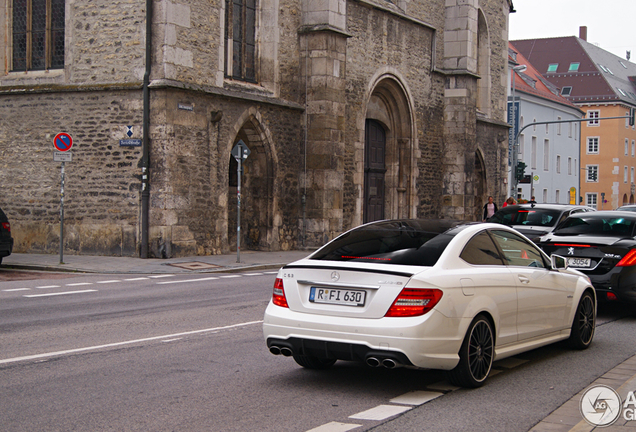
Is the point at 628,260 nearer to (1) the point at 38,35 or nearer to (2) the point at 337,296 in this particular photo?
(2) the point at 337,296

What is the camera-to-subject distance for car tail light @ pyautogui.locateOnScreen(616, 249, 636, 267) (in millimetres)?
10305

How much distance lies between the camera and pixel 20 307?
11.0 m

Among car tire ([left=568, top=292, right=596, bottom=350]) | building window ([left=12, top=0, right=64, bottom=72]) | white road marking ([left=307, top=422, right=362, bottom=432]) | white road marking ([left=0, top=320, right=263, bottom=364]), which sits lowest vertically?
white road marking ([left=0, top=320, right=263, bottom=364])

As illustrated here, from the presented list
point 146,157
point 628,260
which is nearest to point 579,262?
point 628,260

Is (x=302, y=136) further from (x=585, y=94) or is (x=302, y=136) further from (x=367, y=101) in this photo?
(x=585, y=94)

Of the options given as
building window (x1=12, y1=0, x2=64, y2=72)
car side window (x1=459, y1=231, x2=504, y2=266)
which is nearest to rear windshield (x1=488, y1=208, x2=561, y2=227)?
car side window (x1=459, y1=231, x2=504, y2=266)

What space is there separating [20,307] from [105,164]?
9062 millimetres

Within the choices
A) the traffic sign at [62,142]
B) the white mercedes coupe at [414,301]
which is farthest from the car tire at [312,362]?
the traffic sign at [62,142]

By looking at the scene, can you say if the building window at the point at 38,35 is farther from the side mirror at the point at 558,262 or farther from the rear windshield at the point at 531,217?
the side mirror at the point at 558,262

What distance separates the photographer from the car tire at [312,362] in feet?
22.2

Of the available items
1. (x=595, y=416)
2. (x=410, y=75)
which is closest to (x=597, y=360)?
(x=595, y=416)

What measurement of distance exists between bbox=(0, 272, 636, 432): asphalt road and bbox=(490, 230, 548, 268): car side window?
3.27ft

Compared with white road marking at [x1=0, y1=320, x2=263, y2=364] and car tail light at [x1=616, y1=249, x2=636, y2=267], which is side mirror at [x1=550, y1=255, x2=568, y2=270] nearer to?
car tail light at [x1=616, y1=249, x2=636, y2=267]

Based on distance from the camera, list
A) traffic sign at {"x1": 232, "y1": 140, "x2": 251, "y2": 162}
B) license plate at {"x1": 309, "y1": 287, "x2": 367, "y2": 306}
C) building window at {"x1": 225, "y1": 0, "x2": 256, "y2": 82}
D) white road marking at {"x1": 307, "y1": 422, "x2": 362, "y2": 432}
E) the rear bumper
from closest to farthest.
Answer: white road marking at {"x1": 307, "y1": 422, "x2": 362, "y2": 432} → the rear bumper → license plate at {"x1": 309, "y1": 287, "x2": 367, "y2": 306} → traffic sign at {"x1": 232, "y1": 140, "x2": 251, "y2": 162} → building window at {"x1": 225, "y1": 0, "x2": 256, "y2": 82}
